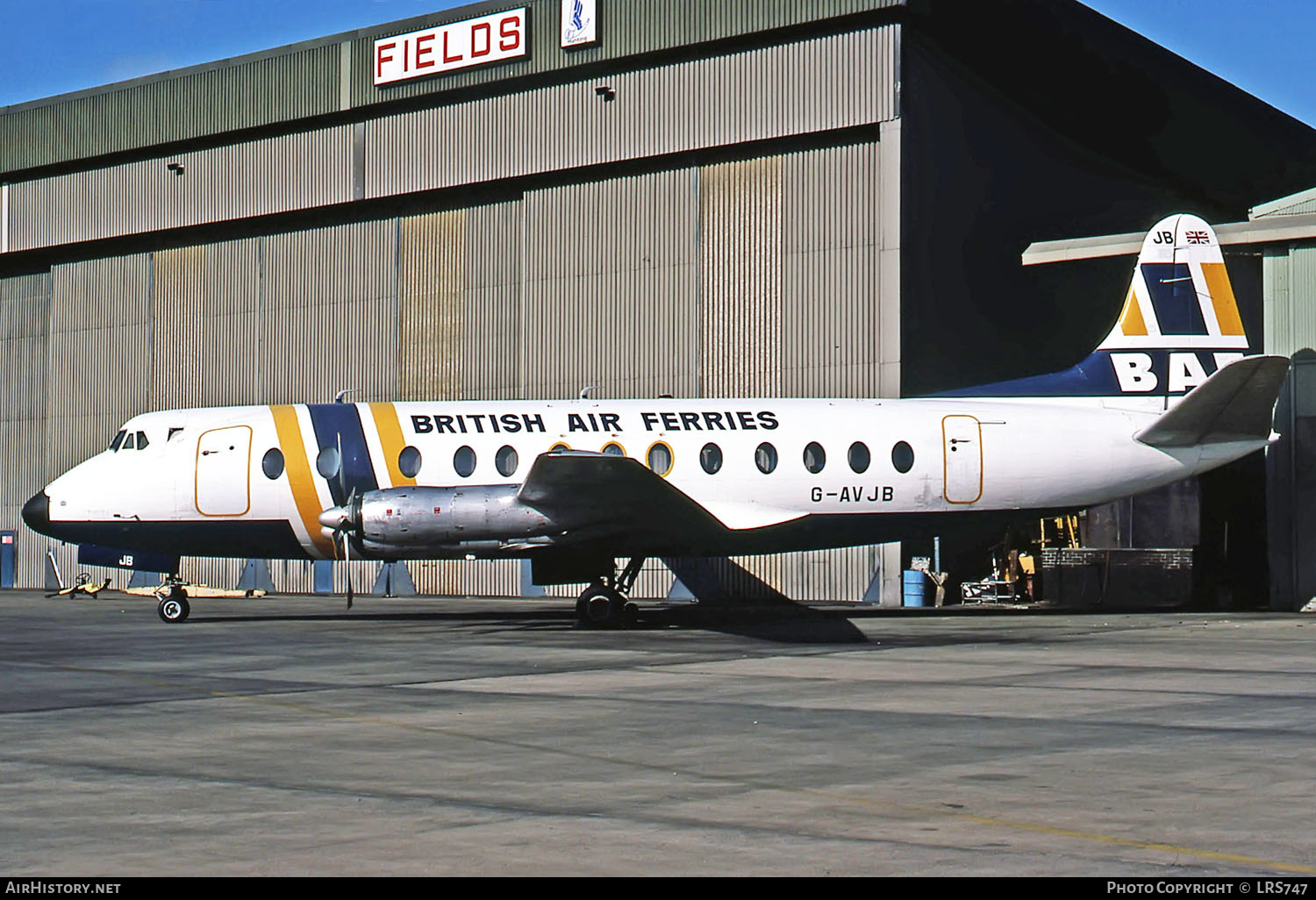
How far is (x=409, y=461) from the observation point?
2553 centimetres

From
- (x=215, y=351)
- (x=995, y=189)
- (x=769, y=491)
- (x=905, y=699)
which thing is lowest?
(x=905, y=699)

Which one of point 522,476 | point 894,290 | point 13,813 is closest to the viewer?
point 13,813

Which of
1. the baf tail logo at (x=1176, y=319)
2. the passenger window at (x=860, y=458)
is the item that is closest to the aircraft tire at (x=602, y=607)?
the passenger window at (x=860, y=458)

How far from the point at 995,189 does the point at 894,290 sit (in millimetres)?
5007

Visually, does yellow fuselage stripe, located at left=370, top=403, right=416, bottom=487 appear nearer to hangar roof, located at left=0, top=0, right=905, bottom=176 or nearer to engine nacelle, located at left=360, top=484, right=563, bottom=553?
engine nacelle, located at left=360, top=484, right=563, bottom=553

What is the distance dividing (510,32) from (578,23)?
2352 mm

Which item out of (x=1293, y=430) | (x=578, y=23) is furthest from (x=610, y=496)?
(x=578, y=23)

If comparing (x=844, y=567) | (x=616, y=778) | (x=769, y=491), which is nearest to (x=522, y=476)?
(x=769, y=491)

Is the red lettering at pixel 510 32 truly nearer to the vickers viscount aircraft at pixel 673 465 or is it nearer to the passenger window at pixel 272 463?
the vickers viscount aircraft at pixel 673 465

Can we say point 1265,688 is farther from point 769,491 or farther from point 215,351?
point 215,351

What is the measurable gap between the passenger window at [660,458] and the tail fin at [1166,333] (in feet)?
19.4

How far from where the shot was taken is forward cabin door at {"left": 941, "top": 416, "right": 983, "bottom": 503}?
25.8 meters

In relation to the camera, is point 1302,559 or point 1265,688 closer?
point 1265,688

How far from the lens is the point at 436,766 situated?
10742 mm
